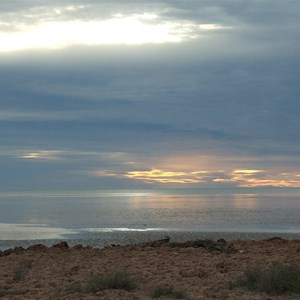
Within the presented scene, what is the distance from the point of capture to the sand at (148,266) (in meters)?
14.2

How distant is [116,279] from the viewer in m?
14.6

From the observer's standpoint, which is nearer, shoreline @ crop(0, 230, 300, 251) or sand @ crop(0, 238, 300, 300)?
sand @ crop(0, 238, 300, 300)

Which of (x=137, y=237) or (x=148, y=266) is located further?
(x=137, y=237)

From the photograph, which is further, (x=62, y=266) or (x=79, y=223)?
(x=79, y=223)

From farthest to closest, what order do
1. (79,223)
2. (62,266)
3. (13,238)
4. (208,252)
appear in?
(79,223) → (13,238) → (208,252) → (62,266)

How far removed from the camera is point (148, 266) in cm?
1789

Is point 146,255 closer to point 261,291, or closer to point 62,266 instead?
point 62,266

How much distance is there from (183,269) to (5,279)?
4647 mm

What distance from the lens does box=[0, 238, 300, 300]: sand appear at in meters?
14.2

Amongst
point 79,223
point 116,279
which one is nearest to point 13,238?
point 79,223

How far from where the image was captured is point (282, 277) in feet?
46.3

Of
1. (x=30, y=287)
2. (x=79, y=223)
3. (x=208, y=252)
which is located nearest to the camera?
(x=30, y=287)

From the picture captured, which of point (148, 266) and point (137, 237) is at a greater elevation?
point (137, 237)

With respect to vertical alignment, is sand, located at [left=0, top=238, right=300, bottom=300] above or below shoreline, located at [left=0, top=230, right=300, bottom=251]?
below
